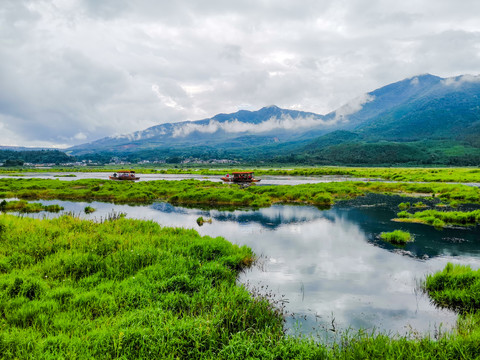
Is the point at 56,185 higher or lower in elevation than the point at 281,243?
higher

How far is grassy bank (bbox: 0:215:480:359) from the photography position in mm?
7617

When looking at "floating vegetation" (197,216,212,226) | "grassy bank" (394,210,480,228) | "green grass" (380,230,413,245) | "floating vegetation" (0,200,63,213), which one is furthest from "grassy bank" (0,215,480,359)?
"floating vegetation" (0,200,63,213)

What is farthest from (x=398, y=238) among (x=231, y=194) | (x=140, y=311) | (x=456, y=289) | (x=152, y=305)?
(x=231, y=194)

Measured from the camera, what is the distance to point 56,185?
5753cm

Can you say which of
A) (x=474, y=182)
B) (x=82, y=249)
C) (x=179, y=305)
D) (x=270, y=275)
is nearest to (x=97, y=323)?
(x=179, y=305)

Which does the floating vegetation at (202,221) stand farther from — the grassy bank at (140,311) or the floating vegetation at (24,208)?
the floating vegetation at (24,208)

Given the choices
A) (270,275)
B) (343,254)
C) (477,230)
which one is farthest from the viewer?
(477,230)

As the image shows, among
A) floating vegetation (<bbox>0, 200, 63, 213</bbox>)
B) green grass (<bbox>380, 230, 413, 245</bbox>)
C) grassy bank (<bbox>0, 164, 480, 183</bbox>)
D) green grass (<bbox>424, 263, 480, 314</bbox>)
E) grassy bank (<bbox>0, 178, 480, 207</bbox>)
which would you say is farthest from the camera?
grassy bank (<bbox>0, 164, 480, 183</bbox>)

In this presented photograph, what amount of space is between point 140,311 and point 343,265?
42.1 ft

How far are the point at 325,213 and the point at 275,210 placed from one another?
6.31 metres

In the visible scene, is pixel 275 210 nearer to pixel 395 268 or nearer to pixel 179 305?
pixel 395 268

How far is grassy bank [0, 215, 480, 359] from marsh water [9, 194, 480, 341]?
1509 millimetres

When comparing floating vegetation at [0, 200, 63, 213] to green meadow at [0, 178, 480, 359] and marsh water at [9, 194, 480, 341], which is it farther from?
green meadow at [0, 178, 480, 359]

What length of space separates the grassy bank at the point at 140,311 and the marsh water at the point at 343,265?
1.51 meters
